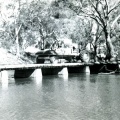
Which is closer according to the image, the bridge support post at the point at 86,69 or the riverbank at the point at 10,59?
the bridge support post at the point at 86,69

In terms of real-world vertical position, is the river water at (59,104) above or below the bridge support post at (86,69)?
below

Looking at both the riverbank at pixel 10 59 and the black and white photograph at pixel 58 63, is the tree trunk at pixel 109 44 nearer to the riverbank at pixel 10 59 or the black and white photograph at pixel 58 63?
the black and white photograph at pixel 58 63

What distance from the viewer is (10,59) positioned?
185ft

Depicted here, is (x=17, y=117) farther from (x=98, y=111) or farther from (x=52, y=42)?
(x=52, y=42)

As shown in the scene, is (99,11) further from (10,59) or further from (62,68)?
(10,59)

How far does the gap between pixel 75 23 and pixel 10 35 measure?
49.2 ft

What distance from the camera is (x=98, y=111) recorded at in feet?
63.7

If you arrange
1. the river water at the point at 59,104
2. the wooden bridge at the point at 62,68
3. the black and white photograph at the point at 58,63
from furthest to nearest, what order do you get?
the wooden bridge at the point at 62,68 → the black and white photograph at the point at 58,63 → the river water at the point at 59,104

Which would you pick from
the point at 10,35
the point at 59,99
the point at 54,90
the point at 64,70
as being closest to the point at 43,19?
the point at 10,35

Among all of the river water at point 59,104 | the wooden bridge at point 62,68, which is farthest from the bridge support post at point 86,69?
the river water at point 59,104

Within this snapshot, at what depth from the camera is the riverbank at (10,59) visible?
5512cm

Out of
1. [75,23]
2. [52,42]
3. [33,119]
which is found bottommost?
[33,119]

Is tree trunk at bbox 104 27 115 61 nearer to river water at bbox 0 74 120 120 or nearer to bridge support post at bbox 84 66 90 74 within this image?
bridge support post at bbox 84 66 90 74

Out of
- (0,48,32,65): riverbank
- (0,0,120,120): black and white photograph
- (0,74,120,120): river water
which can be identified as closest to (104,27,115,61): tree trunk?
(0,0,120,120): black and white photograph
